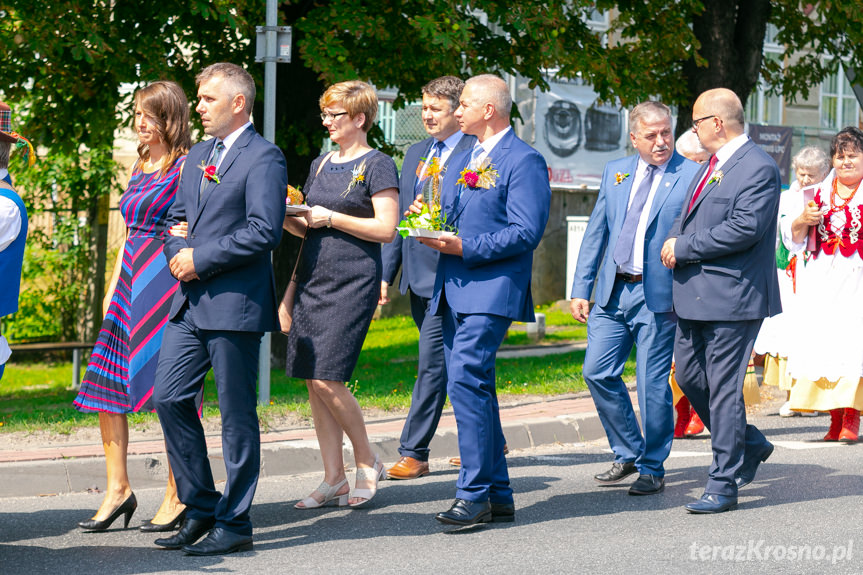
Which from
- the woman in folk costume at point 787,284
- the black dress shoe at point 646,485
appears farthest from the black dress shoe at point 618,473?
the woman in folk costume at point 787,284

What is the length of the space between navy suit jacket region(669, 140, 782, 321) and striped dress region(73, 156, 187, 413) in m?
2.47

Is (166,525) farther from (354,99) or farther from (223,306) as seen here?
(354,99)

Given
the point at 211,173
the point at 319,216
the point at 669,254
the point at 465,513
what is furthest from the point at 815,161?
the point at 211,173

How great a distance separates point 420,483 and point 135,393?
202 cm

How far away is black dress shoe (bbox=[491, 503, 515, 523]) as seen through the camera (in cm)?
584

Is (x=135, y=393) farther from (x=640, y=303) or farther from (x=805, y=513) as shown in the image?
(x=805, y=513)

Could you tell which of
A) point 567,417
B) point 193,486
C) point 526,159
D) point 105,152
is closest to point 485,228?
point 526,159

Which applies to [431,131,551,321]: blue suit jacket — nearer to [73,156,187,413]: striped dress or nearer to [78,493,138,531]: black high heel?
[73,156,187,413]: striped dress

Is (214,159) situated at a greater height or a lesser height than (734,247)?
greater

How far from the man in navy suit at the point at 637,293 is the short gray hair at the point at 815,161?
2393 millimetres

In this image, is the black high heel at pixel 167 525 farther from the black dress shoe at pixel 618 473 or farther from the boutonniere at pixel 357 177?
the black dress shoe at pixel 618 473

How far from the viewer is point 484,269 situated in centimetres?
571

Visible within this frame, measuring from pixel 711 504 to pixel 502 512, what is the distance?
102 cm

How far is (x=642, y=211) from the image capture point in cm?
667
